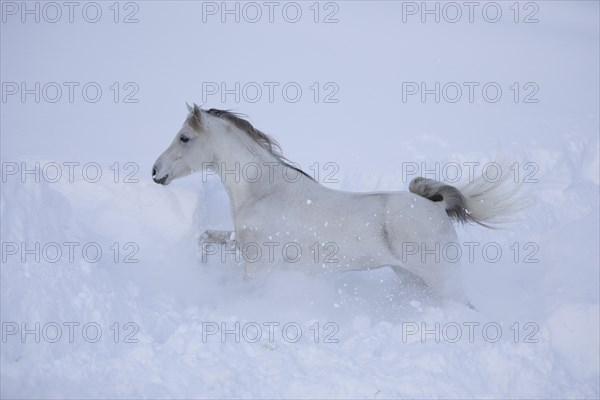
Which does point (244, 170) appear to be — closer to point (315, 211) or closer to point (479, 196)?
point (315, 211)

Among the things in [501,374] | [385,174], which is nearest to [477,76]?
[385,174]

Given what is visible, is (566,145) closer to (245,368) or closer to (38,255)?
(245,368)

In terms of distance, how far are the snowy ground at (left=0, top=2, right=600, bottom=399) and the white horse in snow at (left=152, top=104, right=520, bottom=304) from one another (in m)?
0.34

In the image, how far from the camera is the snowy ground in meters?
3.47

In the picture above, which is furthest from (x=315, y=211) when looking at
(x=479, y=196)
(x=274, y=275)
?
(x=479, y=196)

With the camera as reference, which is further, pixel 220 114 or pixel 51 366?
pixel 220 114

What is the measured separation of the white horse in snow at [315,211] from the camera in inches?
177

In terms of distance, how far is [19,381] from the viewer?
3.16 m

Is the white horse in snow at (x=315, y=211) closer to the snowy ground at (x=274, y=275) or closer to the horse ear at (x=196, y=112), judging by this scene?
the horse ear at (x=196, y=112)

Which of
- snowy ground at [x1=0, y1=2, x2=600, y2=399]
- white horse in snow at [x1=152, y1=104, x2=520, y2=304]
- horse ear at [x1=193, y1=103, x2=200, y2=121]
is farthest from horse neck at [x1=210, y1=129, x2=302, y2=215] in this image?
snowy ground at [x1=0, y1=2, x2=600, y2=399]

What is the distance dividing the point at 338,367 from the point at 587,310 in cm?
243

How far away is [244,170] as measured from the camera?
4875 mm

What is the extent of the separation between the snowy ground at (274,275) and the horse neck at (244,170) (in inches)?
32.2

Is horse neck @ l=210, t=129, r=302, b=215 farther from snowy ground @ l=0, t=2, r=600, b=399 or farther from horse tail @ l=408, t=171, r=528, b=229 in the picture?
horse tail @ l=408, t=171, r=528, b=229
